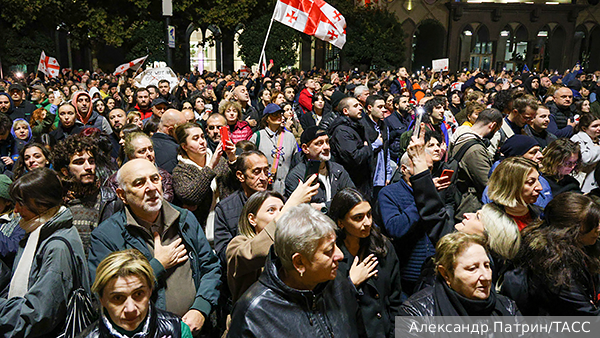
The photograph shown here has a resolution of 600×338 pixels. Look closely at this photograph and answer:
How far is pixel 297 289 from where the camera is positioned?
2244mm

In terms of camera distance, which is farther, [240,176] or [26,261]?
[240,176]

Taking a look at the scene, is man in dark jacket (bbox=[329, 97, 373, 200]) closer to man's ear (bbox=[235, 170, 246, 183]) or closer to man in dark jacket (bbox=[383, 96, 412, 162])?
man in dark jacket (bbox=[383, 96, 412, 162])

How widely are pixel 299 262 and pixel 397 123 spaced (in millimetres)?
5610

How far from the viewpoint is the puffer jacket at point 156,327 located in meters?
2.24

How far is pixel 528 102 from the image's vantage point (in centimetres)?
557

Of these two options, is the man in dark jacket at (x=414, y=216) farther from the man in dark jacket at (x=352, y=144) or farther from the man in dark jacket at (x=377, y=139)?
the man in dark jacket at (x=377, y=139)

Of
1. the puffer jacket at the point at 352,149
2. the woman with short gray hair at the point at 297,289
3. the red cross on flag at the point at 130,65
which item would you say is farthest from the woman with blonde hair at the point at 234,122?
the red cross on flag at the point at 130,65

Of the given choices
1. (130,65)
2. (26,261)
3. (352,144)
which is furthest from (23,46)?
(26,261)

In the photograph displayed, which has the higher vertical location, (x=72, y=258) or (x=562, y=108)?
(x=562, y=108)

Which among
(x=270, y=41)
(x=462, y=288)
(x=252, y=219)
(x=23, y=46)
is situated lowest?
(x=462, y=288)

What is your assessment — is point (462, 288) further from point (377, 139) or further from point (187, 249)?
point (377, 139)

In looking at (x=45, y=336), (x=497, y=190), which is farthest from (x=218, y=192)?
(x=497, y=190)

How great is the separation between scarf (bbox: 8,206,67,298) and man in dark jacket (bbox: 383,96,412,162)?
5198 millimetres

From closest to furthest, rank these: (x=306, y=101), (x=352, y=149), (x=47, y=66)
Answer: (x=352, y=149) → (x=306, y=101) → (x=47, y=66)
